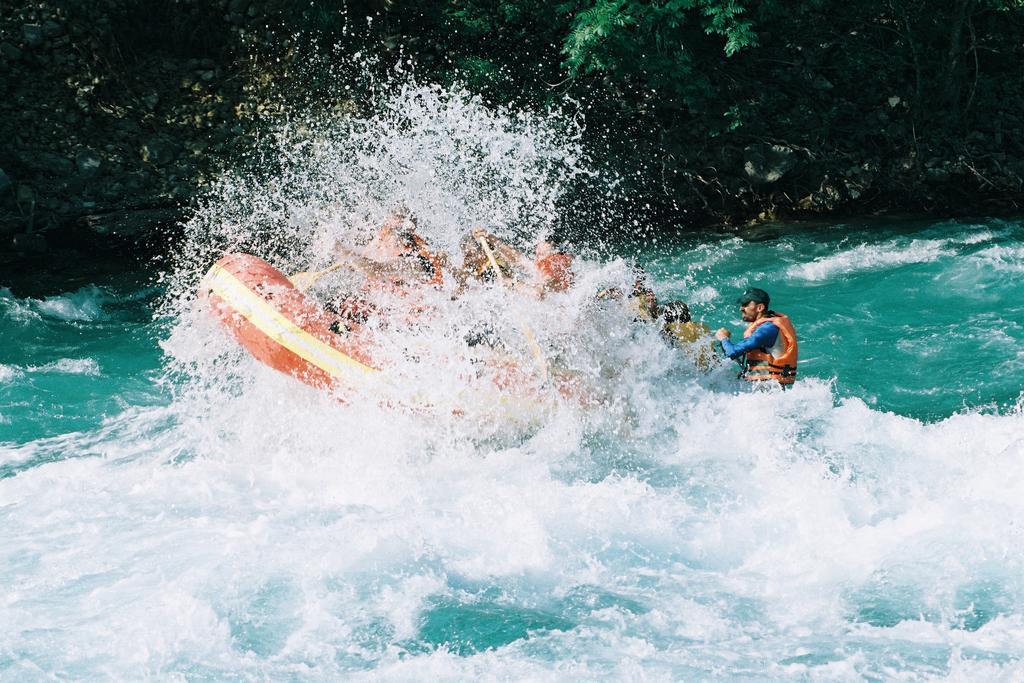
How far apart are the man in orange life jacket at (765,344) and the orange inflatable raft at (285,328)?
261 cm

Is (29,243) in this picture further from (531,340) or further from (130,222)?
(531,340)

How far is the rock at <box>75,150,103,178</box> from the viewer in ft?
37.1

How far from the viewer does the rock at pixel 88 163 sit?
445 inches

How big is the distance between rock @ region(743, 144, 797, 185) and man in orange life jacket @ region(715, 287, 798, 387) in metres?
5.44

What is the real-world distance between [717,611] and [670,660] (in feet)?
1.62

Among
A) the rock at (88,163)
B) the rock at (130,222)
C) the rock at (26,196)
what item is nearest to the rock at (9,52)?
the rock at (88,163)

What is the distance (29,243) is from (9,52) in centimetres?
251

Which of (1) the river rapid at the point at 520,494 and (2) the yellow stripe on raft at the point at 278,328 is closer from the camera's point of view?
(1) the river rapid at the point at 520,494

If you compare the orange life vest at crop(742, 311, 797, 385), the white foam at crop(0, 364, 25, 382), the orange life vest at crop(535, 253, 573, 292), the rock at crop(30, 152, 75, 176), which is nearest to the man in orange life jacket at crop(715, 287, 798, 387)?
the orange life vest at crop(742, 311, 797, 385)

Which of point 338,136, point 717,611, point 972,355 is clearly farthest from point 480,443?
point 338,136

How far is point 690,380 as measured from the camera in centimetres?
770

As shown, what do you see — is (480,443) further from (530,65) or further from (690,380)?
(530,65)

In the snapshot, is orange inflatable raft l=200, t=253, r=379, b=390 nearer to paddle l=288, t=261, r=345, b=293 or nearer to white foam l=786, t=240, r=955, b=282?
paddle l=288, t=261, r=345, b=293

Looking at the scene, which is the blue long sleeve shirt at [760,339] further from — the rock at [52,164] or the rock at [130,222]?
the rock at [52,164]
